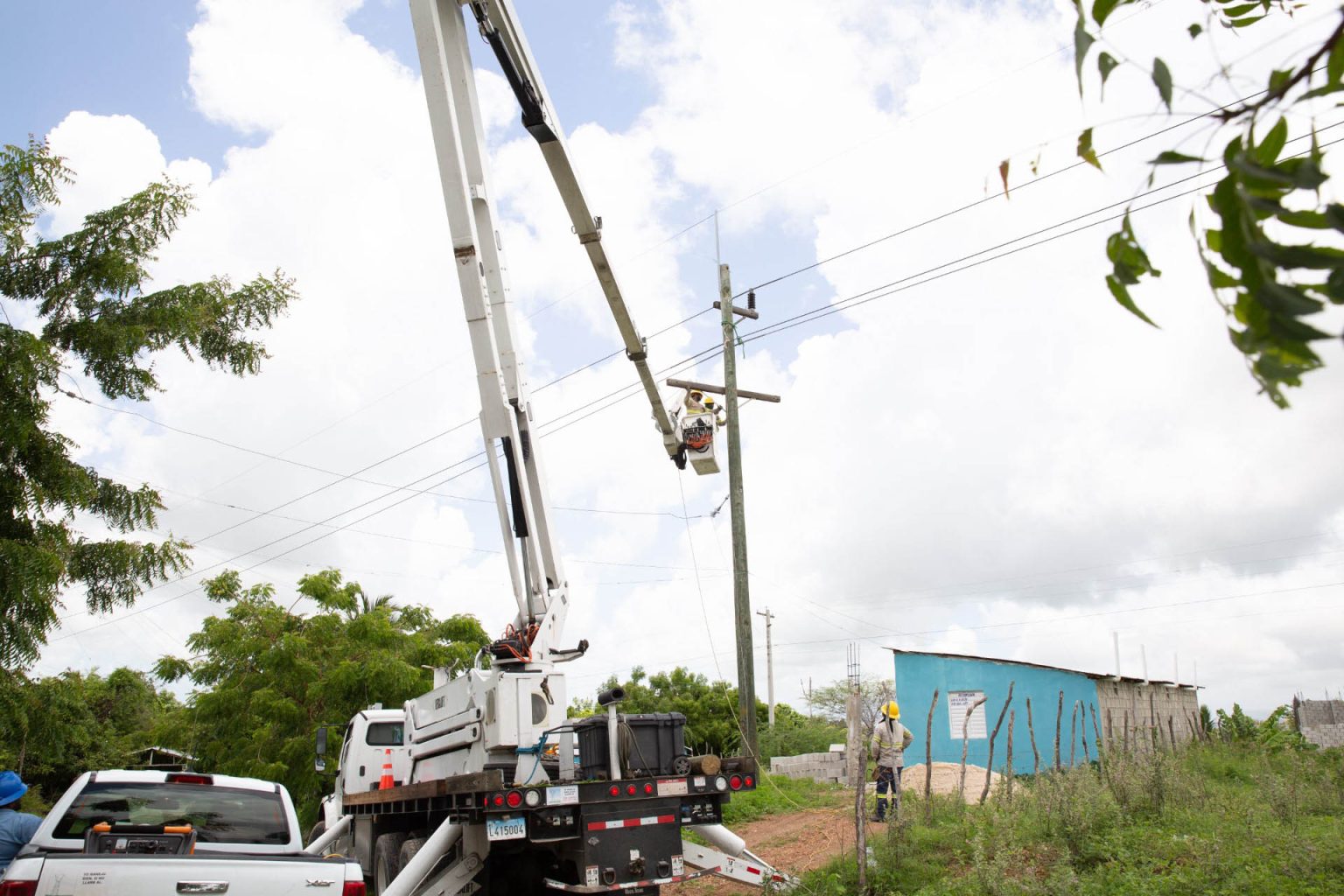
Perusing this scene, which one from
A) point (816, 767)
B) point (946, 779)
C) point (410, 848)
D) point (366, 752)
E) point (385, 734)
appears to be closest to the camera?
point (410, 848)

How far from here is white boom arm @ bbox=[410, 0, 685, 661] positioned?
973 cm

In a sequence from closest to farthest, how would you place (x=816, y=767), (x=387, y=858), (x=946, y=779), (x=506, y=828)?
(x=506, y=828)
(x=387, y=858)
(x=946, y=779)
(x=816, y=767)

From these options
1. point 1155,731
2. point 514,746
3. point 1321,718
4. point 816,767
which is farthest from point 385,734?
point 1321,718

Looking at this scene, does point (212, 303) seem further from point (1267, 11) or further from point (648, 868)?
point (1267, 11)

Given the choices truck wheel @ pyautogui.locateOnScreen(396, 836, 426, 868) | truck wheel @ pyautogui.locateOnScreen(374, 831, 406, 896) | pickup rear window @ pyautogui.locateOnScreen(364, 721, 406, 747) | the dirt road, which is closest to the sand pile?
the dirt road

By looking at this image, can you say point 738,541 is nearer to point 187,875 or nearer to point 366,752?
point 366,752

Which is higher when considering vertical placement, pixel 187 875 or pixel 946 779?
pixel 187 875

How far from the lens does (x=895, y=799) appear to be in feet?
43.9

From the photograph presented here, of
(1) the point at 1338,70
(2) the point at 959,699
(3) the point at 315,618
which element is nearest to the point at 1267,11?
(1) the point at 1338,70

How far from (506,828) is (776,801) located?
11.7 m

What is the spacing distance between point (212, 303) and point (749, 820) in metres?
11.5

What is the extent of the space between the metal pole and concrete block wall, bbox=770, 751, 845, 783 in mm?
7561

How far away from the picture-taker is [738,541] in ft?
52.4

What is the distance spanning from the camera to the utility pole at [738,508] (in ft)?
48.8
